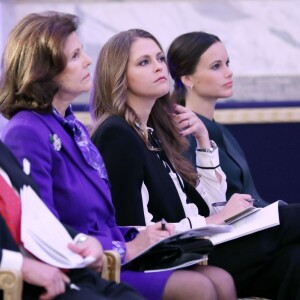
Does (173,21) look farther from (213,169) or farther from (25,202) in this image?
(25,202)

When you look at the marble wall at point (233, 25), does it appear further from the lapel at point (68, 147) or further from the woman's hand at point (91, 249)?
the woman's hand at point (91, 249)

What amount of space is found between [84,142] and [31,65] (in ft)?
1.01

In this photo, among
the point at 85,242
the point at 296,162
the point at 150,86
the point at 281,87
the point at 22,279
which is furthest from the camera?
the point at 281,87

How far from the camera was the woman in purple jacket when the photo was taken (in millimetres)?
3316

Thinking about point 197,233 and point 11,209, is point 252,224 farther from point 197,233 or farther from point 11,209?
point 11,209

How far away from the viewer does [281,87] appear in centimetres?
708

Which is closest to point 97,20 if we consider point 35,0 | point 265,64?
point 35,0

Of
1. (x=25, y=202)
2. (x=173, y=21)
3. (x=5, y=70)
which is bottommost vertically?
(x=173, y=21)

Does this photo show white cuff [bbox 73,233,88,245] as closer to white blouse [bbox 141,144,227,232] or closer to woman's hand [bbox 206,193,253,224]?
woman's hand [bbox 206,193,253,224]

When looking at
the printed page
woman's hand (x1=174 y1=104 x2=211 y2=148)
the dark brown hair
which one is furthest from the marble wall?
the printed page

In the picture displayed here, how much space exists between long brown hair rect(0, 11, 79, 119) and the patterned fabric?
10 cm

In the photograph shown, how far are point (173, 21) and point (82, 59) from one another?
3.78 m

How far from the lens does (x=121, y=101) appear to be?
13.0 ft

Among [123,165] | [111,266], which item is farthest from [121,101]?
[111,266]
